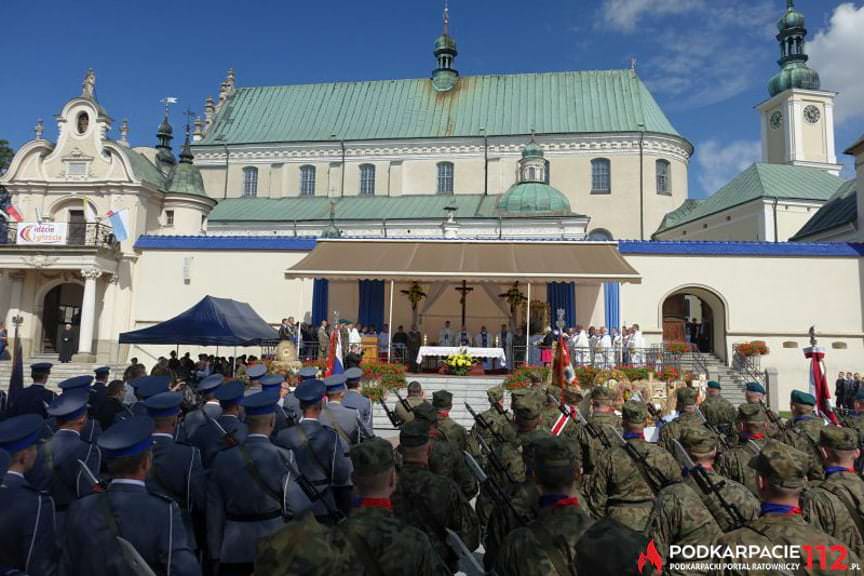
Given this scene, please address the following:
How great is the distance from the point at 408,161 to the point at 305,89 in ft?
36.3

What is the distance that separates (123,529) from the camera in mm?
2961

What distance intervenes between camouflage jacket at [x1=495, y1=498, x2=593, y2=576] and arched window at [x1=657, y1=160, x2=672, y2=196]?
37.1 m

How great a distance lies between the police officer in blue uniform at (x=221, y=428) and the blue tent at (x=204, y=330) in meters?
9.04

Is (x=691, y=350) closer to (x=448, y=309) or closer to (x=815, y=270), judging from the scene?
(x=815, y=270)

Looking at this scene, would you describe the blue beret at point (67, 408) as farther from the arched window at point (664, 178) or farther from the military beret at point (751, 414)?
the arched window at point (664, 178)

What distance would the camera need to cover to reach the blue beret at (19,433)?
3.59 metres

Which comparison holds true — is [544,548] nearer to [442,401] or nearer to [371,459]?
[371,459]

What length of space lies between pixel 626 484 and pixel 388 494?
238 centimetres

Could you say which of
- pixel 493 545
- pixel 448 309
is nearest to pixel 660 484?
pixel 493 545

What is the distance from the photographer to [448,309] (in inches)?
933

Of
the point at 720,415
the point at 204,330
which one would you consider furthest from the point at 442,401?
the point at 204,330

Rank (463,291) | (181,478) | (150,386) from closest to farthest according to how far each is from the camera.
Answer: (181,478) → (150,386) → (463,291)

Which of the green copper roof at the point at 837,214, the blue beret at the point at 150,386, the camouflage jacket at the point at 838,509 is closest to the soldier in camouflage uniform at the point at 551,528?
the camouflage jacket at the point at 838,509

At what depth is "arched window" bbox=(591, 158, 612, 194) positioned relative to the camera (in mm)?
36875
